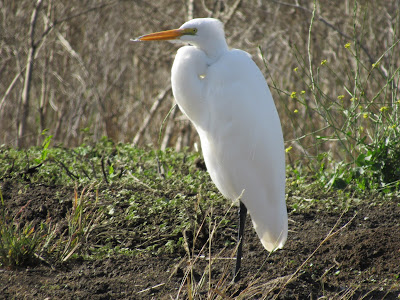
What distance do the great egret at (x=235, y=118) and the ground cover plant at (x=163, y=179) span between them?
194 mm

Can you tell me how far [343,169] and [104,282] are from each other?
1.87 metres

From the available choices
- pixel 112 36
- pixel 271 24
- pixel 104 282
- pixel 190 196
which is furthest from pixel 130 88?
pixel 104 282

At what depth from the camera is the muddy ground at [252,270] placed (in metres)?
2.21

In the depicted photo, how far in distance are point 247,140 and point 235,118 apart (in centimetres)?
12

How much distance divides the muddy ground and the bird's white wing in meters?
0.21

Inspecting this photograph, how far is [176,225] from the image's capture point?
2910mm

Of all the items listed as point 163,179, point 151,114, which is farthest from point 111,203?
point 151,114

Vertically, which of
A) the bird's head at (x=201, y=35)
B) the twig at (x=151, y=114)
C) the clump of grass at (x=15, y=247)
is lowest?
the twig at (x=151, y=114)

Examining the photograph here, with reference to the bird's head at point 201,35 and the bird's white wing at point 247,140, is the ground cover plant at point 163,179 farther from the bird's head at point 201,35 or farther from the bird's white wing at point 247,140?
the bird's head at point 201,35

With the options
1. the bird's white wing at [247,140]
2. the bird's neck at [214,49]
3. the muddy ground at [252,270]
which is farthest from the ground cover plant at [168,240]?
the bird's neck at [214,49]

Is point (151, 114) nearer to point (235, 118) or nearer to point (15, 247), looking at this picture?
point (235, 118)

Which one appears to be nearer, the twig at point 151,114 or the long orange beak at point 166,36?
the long orange beak at point 166,36

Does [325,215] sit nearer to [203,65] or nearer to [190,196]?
[190,196]

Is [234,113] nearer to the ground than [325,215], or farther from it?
farther from it
